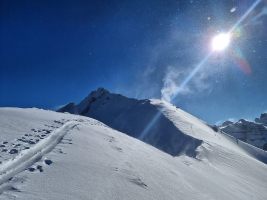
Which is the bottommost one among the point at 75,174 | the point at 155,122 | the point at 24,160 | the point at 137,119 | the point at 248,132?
the point at 75,174

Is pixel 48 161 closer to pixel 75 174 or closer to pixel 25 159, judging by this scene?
pixel 25 159

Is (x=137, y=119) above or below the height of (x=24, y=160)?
above

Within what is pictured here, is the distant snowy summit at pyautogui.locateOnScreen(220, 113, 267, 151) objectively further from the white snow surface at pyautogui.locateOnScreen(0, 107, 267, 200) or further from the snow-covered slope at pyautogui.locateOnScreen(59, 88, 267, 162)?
the white snow surface at pyautogui.locateOnScreen(0, 107, 267, 200)

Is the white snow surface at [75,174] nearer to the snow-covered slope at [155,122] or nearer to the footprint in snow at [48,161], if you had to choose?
the footprint in snow at [48,161]

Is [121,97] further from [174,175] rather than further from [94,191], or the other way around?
[94,191]

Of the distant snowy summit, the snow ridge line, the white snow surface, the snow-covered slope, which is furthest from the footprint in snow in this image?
the distant snowy summit

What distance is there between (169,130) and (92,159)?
1038 inches

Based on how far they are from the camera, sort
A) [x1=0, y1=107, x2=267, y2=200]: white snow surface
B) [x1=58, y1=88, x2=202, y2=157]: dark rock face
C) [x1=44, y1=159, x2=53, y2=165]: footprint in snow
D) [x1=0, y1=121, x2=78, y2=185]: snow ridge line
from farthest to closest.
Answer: [x1=58, y1=88, x2=202, y2=157]: dark rock face
[x1=44, y1=159, x2=53, y2=165]: footprint in snow
[x1=0, y1=121, x2=78, y2=185]: snow ridge line
[x1=0, y1=107, x2=267, y2=200]: white snow surface

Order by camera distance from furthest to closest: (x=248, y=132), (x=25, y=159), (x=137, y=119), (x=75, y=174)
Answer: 1. (x=248, y=132)
2. (x=137, y=119)
3. (x=25, y=159)
4. (x=75, y=174)

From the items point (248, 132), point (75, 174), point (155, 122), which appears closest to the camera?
point (75, 174)

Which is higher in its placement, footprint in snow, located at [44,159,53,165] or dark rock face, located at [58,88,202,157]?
dark rock face, located at [58,88,202,157]

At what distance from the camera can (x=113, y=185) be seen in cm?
794

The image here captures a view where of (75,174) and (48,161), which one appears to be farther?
(48,161)

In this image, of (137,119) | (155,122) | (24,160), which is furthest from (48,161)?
(137,119)
